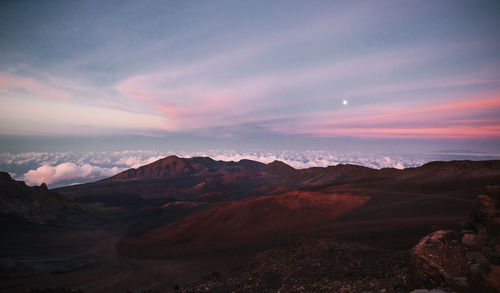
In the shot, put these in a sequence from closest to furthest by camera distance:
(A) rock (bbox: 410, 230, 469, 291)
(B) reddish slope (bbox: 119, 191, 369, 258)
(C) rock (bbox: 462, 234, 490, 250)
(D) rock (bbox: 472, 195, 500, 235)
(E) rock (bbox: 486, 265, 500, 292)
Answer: (E) rock (bbox: 486, 265, 500, 292), (A) rock (bbox: 410, 230, 469, 291), (C) rock (bbox: 462, 234, 490, 250), (D) rock (bbox: 472, 195, 500, 235), (B) reddish slope (bbox: 119, 191, 369, 258)

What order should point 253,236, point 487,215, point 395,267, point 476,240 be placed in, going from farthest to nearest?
point 253,236
point 395,267
point 487,215
point 476,240

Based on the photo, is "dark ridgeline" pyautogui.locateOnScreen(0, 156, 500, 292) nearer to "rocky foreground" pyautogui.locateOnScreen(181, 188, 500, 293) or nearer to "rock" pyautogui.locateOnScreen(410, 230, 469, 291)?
"rocky foreground" pyautogui.locateOnScreen(181, 188, 500, 293)

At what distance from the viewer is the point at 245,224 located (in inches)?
1951

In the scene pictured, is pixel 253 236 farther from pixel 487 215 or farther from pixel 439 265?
pixel 487 215

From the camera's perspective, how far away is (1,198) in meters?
64.9

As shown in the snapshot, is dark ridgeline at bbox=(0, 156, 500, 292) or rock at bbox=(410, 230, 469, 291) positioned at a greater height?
rock at bbox=(410, 230, 469, 291)

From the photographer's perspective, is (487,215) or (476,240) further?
(487,215)

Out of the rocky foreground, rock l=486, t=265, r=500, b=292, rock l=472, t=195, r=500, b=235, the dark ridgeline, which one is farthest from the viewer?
the dark ridgeline

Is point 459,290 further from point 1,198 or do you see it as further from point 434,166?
point 1,198

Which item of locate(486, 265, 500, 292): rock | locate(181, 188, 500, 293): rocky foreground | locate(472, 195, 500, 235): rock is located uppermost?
locate(472, 195, 500, 235): rock

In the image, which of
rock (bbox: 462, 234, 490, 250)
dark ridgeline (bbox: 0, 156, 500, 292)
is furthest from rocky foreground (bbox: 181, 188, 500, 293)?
dark ridgeline (bbox: 0, 156, 500, 292)

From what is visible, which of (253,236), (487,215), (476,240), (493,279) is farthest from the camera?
(253,236)

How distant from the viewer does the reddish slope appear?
139 feet

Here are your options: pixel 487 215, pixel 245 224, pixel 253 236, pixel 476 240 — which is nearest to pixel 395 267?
pixel 476 240
